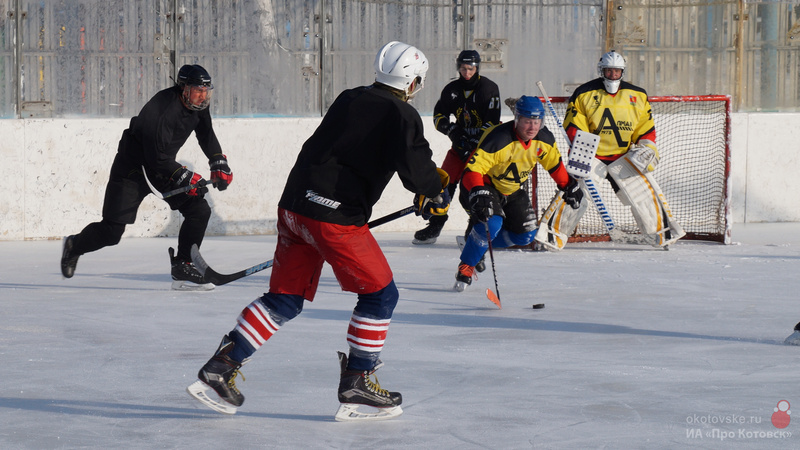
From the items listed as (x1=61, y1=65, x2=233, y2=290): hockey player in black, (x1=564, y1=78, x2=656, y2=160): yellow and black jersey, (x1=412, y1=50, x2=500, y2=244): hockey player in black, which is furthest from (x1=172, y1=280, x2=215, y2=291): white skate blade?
(x1=564, y1=78, x2=656, y2=160): yellow and black jersey

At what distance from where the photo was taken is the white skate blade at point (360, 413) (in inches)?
130

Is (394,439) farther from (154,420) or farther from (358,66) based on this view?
(358,66)

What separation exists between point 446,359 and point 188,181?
→ 2.26 metres

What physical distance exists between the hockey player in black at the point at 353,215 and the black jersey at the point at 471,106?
160 inches

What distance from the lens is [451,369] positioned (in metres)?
4.00

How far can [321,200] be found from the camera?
10.7ft

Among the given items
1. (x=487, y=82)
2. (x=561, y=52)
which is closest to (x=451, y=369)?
(x=487, y=82)

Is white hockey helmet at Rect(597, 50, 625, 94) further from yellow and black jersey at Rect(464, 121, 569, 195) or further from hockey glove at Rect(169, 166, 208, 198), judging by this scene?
hockey glove at Rect(169, 166, 208, 198)

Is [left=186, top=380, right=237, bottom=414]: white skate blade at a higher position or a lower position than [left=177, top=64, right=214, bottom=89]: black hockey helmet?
lower

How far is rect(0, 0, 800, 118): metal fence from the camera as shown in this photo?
850 cm

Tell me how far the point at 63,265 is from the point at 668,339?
3.44 meters

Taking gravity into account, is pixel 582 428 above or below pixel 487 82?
below

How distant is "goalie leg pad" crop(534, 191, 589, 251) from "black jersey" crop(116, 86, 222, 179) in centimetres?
289

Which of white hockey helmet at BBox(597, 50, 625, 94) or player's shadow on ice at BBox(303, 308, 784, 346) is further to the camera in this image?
white hockey helmet at BBox(597, 50, 625, 94)
